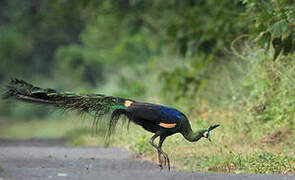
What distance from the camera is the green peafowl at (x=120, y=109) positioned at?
787 cm

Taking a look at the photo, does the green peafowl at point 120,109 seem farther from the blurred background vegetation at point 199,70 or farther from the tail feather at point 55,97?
the blurred background vegetation at point 199,70

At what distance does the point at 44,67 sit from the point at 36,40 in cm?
265

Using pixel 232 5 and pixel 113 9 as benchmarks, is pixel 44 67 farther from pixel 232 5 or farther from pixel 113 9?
pixel 232 5

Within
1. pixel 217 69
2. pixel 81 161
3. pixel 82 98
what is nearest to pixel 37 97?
pixel 82 98

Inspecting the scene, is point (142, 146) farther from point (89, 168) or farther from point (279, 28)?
point (279, 28)

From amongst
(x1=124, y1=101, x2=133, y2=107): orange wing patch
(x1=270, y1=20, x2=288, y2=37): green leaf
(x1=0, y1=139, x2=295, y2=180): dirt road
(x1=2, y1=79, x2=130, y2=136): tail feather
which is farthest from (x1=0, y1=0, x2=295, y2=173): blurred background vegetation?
(x1=124, y1=101, x2=133, y2=107): orange wing patch

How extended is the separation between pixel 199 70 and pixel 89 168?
7403 millimetres

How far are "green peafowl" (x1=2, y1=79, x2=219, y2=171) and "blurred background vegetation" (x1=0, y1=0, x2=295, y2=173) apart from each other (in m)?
0.35

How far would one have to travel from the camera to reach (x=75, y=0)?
22.0 m

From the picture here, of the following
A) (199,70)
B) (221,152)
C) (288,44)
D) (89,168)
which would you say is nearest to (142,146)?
(221,152)

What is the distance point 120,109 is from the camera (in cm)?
823

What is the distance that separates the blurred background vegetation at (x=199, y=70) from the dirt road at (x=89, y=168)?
23.7 inches

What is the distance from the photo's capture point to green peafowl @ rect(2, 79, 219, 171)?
310 inches

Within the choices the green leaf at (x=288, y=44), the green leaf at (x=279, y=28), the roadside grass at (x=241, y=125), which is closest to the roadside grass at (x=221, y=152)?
the roadside grass at (x=241, y=125)
